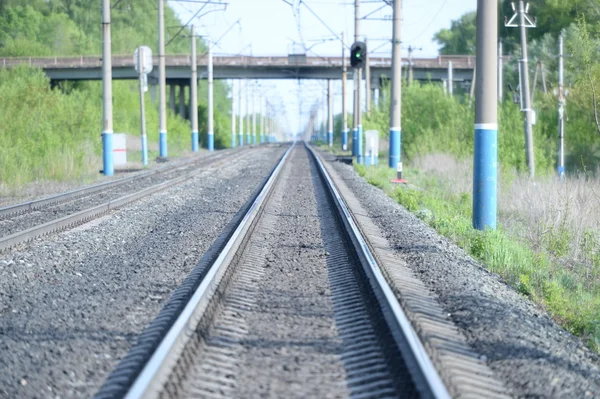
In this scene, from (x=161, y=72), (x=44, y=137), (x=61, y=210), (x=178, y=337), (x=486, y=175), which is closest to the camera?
(x=178, y=337)

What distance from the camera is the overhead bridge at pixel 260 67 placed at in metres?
71.4

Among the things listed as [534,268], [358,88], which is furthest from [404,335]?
[358,88]

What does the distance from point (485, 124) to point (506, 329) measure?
659 centimetres

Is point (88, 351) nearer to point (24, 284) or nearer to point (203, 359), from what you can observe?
point (203, 359)

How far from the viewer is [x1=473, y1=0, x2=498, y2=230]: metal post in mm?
12836

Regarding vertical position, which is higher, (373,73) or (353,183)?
(373,73)

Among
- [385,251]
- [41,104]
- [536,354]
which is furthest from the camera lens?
[41,104]

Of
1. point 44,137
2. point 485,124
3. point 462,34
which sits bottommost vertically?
point 44,137

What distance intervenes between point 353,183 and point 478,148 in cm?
1106

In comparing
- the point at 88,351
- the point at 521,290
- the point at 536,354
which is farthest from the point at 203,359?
the point at 521,290

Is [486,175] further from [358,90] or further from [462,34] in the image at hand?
[462,34]

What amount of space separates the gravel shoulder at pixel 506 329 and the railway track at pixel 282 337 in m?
0.60

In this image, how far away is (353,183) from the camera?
78.7 ft

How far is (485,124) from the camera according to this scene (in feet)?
42.5
